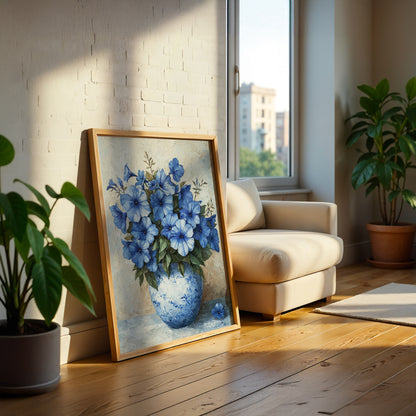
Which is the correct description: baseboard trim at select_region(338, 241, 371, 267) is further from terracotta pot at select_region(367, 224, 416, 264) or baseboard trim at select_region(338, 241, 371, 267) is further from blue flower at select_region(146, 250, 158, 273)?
blue flower at select_region(146, 250, 158, 273)

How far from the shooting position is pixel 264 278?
3393 mm

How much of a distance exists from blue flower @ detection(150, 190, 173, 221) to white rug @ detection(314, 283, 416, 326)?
3.89ft

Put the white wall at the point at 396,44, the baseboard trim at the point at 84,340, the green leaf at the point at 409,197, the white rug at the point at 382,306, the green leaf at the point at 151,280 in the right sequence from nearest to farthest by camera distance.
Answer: the baseboard trim at the point at 84,340
the green leaf at the point at 151,280
the white rug at the point at 382,306
the green leaf at the point at 409,197
the white wall at the point at 396,44

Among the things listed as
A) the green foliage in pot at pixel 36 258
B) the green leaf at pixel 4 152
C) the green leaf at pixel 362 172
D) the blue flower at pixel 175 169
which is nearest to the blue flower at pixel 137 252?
the blue flower at pixel 175 169

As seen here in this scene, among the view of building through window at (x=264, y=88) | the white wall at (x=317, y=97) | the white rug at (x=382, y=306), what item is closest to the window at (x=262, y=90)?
the view of building through window at (x=264, y=88)

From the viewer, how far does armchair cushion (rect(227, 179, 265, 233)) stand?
4.04 meters

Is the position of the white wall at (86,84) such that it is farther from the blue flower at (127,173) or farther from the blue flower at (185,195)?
the blue flower at (185,195)

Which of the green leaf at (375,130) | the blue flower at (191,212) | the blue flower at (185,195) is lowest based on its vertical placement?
the blue flower at (191,212)

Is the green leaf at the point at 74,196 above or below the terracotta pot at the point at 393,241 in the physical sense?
above

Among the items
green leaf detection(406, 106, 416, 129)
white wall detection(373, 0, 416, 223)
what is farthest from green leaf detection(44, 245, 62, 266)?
white wall detection(373, 0, 416, 223)

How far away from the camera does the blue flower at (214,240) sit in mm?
3270

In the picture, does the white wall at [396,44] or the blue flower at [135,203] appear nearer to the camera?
the blue flower at [135,203]

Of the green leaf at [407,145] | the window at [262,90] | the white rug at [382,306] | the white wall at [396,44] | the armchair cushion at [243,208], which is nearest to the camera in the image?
the white rug at [382,306]

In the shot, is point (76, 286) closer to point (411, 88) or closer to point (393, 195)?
point (393, 195)
